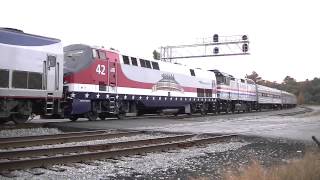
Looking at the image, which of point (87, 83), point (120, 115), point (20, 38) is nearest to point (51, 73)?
point (20, 38)

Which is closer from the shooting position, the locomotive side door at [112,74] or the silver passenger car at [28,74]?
the silver passenger car at [28,74]

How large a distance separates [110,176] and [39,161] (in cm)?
145

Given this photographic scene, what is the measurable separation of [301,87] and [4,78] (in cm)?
12633

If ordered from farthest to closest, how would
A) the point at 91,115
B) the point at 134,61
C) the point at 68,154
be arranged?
the point at 134,61
the point at 91,115
the point at 68,154

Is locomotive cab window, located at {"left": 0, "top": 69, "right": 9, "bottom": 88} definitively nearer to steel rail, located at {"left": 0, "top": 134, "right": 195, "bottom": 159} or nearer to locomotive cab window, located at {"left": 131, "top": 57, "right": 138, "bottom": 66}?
steel rail, located at {"left": 0, "top": 134, "right": 195, "bottom": 159}

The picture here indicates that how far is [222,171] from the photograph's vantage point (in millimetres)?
8906

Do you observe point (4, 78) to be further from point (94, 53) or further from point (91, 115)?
point (91, 115)

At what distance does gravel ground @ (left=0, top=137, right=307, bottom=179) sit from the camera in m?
8.31

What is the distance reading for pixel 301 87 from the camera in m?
134

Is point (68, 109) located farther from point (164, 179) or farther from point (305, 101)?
point (305, 101)

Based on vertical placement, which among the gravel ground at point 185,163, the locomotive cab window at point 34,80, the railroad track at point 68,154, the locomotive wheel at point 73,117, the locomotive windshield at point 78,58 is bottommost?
the gravel ground at point 185,163

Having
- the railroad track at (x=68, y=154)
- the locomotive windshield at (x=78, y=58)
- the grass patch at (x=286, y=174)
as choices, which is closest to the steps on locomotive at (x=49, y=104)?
the locomotive windshield at (x=78, y=58)

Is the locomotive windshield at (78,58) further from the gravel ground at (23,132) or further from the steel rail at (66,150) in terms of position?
the steel rail at (66,150)

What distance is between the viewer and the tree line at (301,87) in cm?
12329
